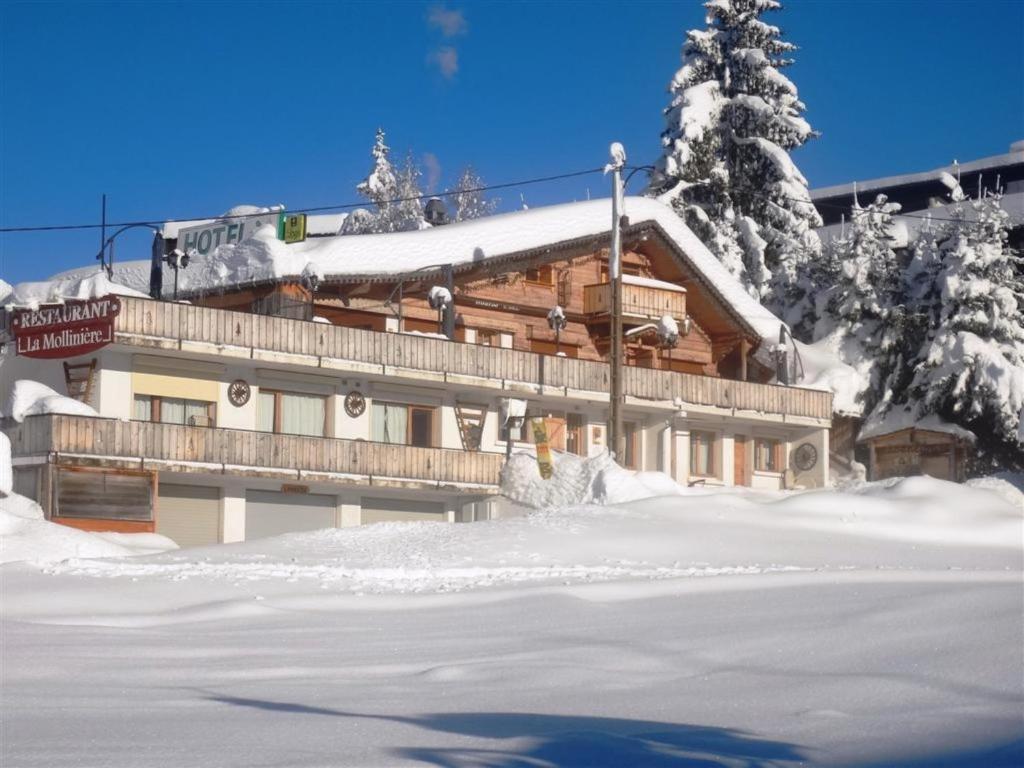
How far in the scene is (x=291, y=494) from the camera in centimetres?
4009

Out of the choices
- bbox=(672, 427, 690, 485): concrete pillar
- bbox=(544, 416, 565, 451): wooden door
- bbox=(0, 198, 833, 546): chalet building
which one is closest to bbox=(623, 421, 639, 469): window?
bbox=(0, 198, 833, 546): chalet building

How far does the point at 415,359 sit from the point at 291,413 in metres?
3.60

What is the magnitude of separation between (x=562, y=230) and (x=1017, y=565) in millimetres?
23101

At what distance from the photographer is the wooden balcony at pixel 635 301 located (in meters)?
48.6

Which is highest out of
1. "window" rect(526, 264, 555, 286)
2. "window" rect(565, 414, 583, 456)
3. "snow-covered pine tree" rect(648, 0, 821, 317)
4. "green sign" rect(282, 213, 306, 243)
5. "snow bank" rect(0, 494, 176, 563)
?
"snow-covered pine tree" rect(648, 0, 821, 317)

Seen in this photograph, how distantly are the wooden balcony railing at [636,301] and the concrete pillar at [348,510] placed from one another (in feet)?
37.8

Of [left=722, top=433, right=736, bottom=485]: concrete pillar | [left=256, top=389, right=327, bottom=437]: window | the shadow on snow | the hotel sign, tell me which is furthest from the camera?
[left=722, top=433, right=736, bottom=485]: concrete pillar

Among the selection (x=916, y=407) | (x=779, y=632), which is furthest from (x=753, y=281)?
(x=779, y=632)

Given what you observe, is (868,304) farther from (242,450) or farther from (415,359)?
(242,450)

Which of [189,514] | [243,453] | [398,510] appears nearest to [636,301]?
[398,510]

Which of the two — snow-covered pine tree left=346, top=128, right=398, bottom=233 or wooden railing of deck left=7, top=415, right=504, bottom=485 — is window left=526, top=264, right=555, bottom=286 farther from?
snow-covered pine tree left=346, top=128, right=398, bottom=233

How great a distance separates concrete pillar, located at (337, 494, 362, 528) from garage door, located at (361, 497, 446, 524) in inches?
14.4

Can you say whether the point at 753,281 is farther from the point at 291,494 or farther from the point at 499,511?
the point at 291,494

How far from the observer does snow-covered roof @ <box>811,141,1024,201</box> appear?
234 feet
